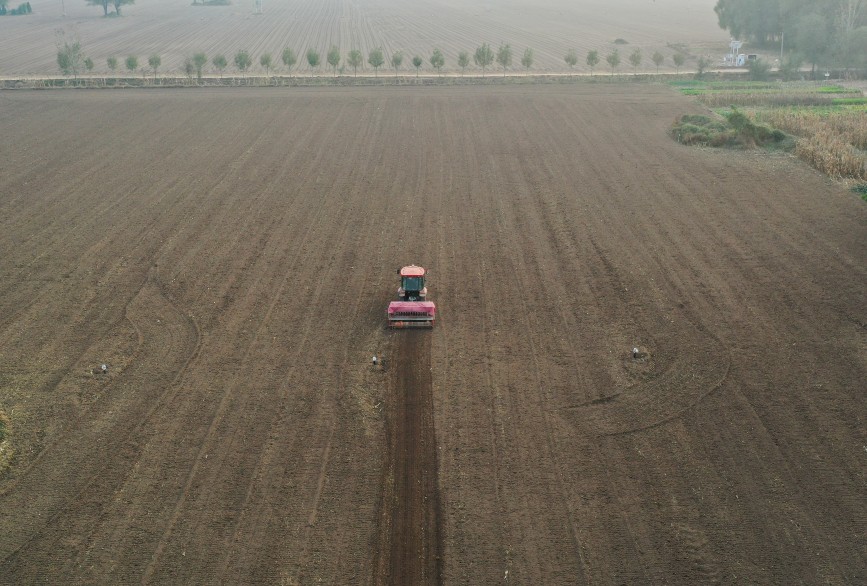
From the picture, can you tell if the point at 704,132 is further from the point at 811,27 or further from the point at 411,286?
the point at 811,27

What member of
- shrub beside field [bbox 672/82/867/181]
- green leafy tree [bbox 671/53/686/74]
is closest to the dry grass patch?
shrub beside field [bbox 672/82/867/181]

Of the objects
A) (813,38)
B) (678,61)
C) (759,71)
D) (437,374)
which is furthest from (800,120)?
(437,374)

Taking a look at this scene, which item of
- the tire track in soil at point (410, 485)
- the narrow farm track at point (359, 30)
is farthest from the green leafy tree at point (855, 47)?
the tire track in soil at point (410, 485)

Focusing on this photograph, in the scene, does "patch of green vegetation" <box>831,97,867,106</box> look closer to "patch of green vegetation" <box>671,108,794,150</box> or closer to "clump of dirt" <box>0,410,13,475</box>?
"patch of green vegetation" <box>671,108,794,150</box>

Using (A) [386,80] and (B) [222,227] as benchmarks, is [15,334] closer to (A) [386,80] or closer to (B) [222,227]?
(B) [222,227]

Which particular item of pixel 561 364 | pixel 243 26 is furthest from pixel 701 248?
pixel 243 26
